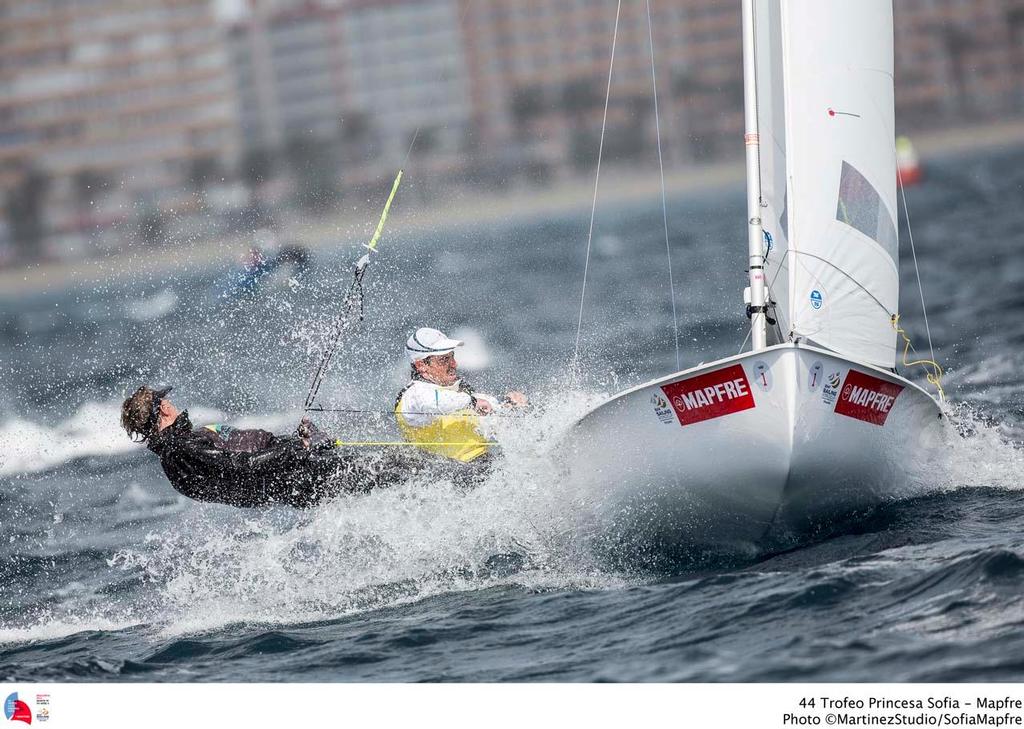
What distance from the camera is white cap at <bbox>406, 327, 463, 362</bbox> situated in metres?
5.55

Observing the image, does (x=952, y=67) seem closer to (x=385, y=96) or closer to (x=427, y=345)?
(x=385, y=96)

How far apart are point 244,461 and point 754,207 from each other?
2207mm

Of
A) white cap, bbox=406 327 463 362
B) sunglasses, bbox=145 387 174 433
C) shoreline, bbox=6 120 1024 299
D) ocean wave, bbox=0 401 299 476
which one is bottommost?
sunglasses, bbox=145 387 174 433

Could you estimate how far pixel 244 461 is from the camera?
5.45 metres

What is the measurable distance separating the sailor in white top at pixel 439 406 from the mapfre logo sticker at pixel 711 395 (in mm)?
884

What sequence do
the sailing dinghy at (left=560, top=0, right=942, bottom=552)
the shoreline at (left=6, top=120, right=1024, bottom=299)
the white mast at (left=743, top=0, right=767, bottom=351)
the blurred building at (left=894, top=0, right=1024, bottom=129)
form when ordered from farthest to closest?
the blurred building at (left=894, top=0, right=1024, bottom=129)
the shoreline at (left=6, top=120, right=1024, bottom=299)
the white mast at (left=743, top=0, right=767, bottom=351)
the sailing dinghy at (left=560, top=0, right=942, bottom=552)

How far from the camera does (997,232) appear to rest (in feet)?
73.7

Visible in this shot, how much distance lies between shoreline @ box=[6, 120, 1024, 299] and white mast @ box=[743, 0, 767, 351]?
46.2 metres

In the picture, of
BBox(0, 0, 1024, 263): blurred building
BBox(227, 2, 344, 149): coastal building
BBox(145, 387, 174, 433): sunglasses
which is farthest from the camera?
BBox(227, 2, 344, 149): coastal building

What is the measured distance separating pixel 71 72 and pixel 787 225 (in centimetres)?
6684

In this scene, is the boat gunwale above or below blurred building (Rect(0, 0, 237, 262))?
below
